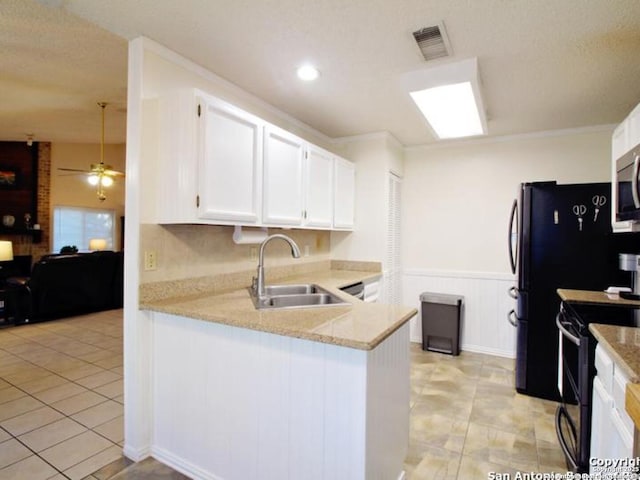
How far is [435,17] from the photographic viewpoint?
1.78 metres

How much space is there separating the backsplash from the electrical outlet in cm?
2

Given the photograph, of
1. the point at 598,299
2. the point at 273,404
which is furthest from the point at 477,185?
the point at 273,404

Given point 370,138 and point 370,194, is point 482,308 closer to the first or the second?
point 370,194

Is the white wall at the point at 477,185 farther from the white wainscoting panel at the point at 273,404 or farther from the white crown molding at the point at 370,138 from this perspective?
the white wainscoting panel at the point at 273,404

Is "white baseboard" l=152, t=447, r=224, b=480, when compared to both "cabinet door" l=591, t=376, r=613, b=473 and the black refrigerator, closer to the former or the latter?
"cabinet door" l=591, t=376, r=613, b=473

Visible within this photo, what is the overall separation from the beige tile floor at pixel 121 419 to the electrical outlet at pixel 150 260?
1.10 m

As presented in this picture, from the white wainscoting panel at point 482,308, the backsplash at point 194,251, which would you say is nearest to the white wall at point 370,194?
the white wainscoting panel at point 482,308

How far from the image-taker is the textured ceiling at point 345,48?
1736mm

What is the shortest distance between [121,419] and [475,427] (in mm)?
2453

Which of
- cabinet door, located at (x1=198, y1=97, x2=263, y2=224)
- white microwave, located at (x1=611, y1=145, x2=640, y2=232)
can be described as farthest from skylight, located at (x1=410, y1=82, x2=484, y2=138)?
cabinet door, located at (x1=198, y1=97, x2=263, y2=224)

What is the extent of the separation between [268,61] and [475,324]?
3.44 metres

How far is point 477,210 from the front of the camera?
13.2 ft

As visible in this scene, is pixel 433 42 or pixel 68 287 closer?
pixel 433 42

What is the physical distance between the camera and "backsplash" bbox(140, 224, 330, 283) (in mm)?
2064
